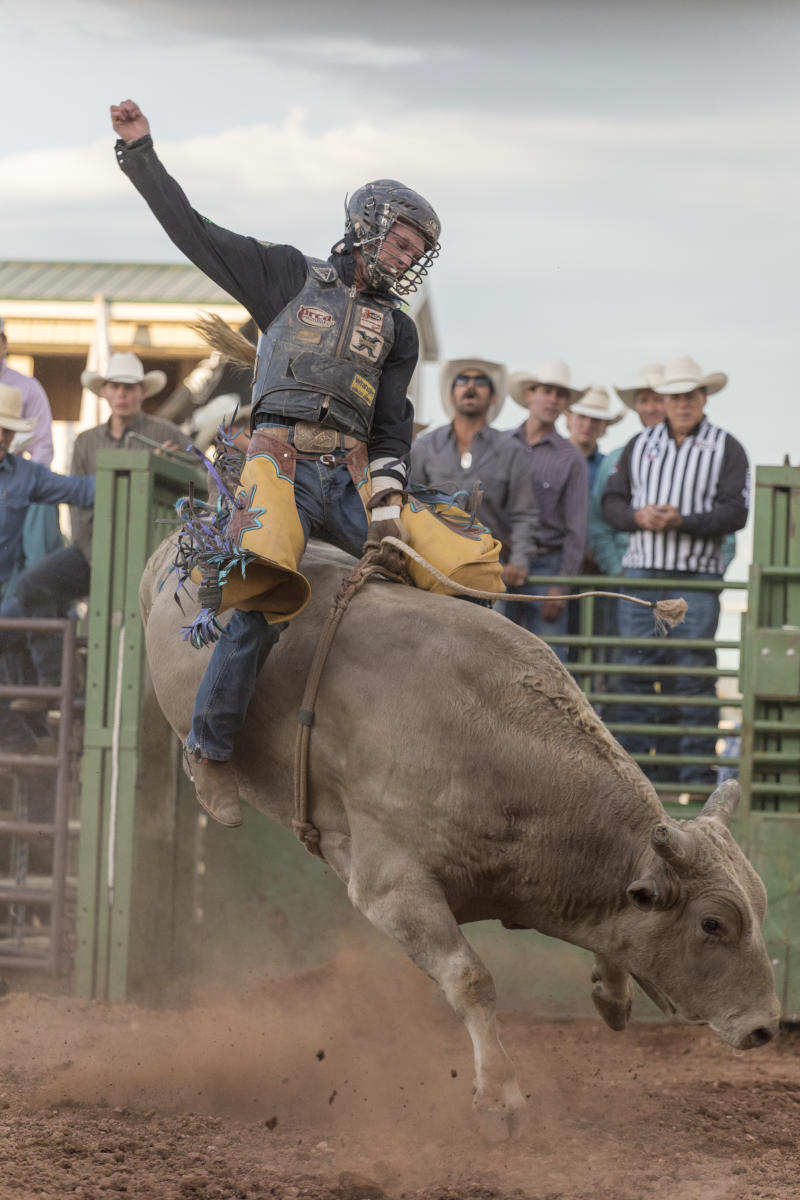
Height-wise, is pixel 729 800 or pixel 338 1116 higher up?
pixel 729 800

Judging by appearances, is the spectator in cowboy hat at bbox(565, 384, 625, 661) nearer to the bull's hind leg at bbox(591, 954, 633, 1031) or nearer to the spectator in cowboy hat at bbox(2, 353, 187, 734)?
the spectator in cowboy hat at bbox(2, 353, 187, 734)

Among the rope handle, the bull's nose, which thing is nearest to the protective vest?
the rope handle

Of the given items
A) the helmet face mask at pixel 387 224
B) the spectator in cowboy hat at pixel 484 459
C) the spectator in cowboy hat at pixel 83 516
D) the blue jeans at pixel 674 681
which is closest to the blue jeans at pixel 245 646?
the helmet face mask at pixel 387 224

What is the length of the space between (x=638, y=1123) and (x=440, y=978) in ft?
5.27

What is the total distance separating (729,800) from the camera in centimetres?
461

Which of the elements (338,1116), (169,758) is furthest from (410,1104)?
(169,758)

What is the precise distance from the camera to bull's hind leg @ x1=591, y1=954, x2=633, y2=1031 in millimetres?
4586

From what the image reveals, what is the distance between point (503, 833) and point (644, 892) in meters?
0.51

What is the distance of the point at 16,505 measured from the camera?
25.8 feet

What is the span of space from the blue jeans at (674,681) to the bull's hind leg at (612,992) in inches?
108

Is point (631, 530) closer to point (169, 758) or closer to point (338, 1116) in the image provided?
point (169, 758)

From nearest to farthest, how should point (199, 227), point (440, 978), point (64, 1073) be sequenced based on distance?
point (440, 978) → point (199, 227) → point (64, 1073)

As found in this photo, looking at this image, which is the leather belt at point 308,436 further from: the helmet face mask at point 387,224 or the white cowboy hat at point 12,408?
the white cowboy hat at point 12,408

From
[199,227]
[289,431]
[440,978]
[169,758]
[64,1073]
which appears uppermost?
[199,227]
